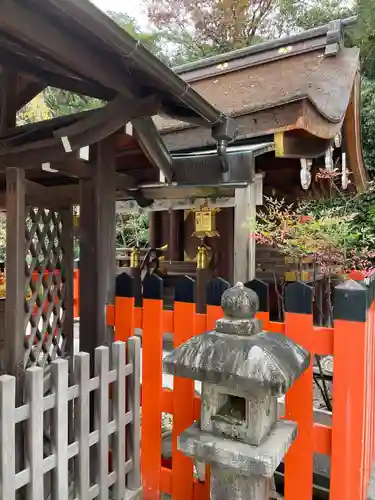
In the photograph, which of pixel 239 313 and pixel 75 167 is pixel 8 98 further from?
pixel 239 313

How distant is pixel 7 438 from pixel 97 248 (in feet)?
4.42

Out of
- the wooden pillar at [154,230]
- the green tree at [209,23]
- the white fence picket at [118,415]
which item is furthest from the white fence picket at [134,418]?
the green tree at [209,23]

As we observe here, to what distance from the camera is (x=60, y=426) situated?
84.2 inches

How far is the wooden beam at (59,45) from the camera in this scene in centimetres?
148

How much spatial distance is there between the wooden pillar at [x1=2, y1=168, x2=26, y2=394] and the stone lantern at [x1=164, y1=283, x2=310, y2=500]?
1005mm

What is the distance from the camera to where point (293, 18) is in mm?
16297

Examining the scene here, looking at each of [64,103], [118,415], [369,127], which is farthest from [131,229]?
[118,415]

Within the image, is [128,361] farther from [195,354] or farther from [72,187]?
[72,187]

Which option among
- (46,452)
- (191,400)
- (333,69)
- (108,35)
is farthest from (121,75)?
(333,69)

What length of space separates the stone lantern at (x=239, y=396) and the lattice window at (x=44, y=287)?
1.32 meters

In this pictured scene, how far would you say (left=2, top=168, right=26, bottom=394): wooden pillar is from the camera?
7.80ft

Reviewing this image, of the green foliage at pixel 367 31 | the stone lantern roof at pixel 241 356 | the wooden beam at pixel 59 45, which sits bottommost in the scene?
the stone lantern roof at pixel 241 356

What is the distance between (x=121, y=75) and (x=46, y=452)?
2474 mm

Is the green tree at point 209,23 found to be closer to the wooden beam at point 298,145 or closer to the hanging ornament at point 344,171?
→ the hanging ornament at point 344,171
